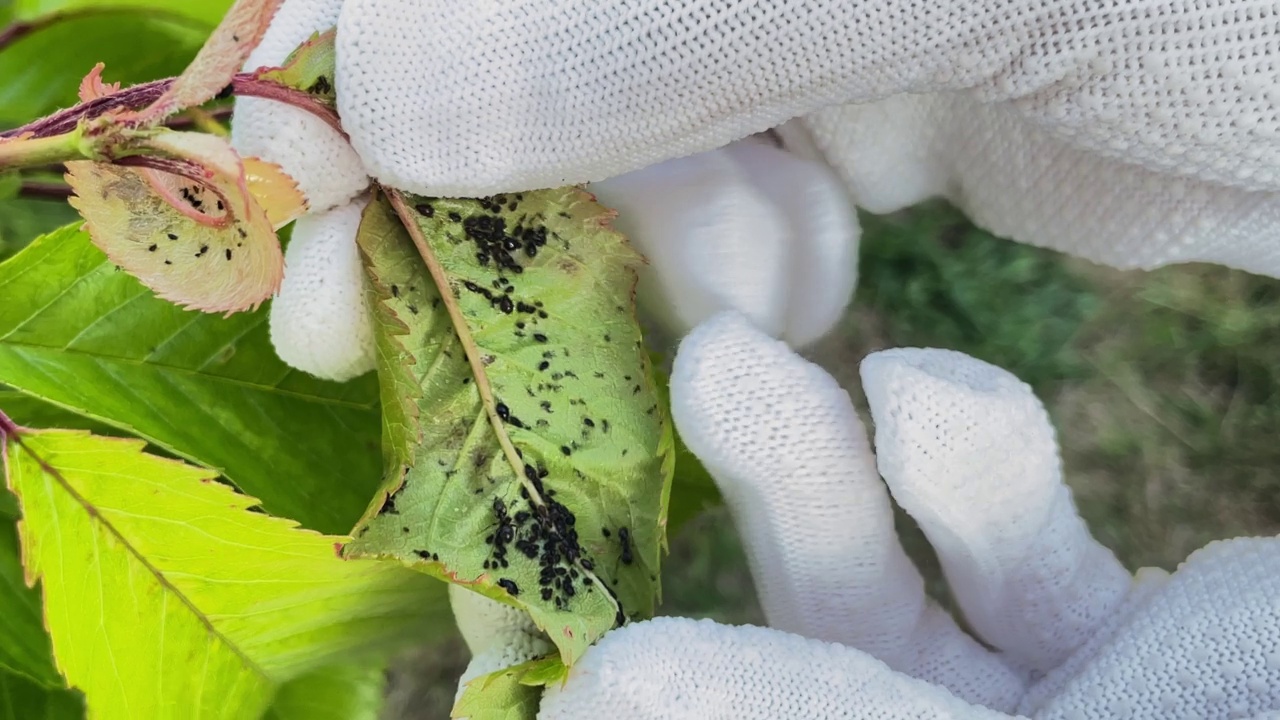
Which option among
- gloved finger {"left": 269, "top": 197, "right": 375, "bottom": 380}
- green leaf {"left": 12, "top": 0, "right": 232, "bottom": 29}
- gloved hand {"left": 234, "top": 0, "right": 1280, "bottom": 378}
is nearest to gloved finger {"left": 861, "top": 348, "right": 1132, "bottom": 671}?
gloved hand {"left": 234, "top": 0, "right": 1280, "bottom": 378}

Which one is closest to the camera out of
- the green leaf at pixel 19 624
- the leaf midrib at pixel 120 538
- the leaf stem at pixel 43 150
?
the leaf stem at pixel 43 150

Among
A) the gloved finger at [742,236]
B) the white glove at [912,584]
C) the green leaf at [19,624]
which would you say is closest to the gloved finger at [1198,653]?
the white glove at [912,584]

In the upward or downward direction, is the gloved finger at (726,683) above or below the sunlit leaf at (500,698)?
above

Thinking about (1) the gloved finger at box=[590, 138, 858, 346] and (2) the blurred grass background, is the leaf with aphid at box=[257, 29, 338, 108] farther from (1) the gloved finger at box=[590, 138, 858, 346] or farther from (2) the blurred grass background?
(2) the blurred grass background

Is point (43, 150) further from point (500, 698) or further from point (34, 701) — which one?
point (34, 701)

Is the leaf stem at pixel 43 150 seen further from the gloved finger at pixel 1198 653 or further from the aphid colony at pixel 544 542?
the gloved finger at pixel 1198 653
